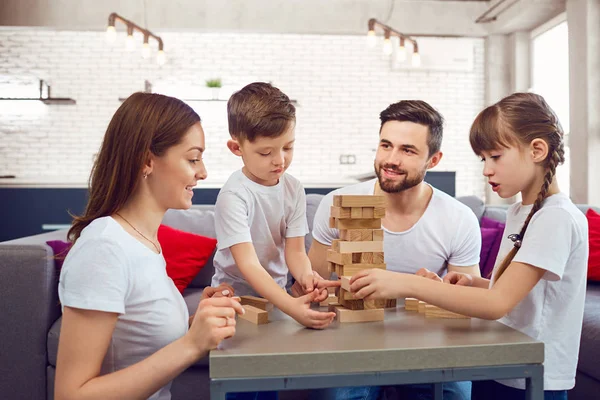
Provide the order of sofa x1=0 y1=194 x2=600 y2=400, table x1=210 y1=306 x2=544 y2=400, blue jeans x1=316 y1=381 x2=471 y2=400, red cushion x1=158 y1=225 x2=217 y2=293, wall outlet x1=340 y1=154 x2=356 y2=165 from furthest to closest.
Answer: wall outlet x1=340 y1=154 x2=356 y2=165
red cushion x1=158 y1=225 x2=217 y2=293
sofa x1=0 y1=194 x2=600 y2=400
blue jeans x1=316 y1=381 x2=471 y2=400
table x1=210 y1=306 x2=544 y2=400

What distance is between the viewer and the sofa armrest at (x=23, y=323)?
101 inches

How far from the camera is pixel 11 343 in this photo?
2557mm

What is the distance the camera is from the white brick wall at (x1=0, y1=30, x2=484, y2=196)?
8.67 metres

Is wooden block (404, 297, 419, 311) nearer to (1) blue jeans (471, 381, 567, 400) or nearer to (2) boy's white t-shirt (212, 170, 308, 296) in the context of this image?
(1) blue jeans (471, 381, 567, 400)

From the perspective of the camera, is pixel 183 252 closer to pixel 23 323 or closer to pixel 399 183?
pixel 23 323

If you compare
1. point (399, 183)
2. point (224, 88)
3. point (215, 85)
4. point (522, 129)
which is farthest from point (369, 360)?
point (224, 88)

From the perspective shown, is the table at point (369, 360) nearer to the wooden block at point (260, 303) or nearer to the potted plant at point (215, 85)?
the wooden block at point (260, 303)

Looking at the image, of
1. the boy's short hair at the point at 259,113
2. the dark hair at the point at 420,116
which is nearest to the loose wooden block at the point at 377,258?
the boy's short hair at the point at 259,113

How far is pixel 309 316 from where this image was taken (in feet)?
4.16

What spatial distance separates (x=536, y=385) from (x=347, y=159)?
780 cm

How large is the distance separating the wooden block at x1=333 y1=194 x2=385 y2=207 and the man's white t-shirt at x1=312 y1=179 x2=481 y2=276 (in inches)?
30.1

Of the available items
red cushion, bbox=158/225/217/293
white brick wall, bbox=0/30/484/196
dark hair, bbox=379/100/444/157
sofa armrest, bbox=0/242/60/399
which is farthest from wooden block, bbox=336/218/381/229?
white brick wall, bbox=0/30/484/196

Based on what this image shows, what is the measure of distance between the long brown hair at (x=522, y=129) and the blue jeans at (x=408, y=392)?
52cm

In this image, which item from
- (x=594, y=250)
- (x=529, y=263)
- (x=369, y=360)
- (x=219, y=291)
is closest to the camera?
(x=369, y=360)
